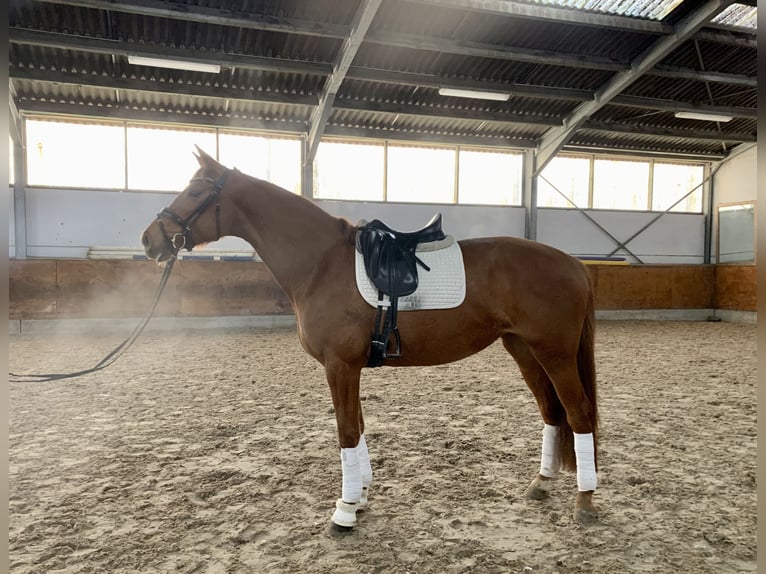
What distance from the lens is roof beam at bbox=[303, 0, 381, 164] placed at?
7.30 metres

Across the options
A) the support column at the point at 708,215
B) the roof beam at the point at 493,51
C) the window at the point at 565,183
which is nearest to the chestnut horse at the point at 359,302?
the roof beam at the point at 493,51

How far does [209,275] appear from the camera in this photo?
30.8 ft

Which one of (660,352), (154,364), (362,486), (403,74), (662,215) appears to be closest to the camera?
(362,486)

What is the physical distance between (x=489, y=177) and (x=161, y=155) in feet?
25.9

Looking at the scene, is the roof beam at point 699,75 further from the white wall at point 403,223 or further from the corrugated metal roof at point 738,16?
the white wall at point 403,223

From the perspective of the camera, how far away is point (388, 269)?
237 centimetres

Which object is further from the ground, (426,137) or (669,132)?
(669,132)

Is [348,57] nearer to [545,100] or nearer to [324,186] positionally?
[324,186]

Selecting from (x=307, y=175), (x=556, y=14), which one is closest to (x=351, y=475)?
(x=556, y=14)

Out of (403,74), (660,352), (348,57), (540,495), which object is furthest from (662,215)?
(540,495)

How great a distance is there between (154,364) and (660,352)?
7.22 meters

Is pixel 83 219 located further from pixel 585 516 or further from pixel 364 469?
pixel 585 516

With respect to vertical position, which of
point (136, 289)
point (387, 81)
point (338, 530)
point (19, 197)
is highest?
point (387, 81)

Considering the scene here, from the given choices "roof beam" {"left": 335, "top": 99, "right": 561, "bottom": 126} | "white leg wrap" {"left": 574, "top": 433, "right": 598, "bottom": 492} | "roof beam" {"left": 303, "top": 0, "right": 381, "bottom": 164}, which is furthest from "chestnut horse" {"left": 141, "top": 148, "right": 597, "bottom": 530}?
"roof beam" {"left": 335, "top": 99, "right": 561, "bottom": 126}
